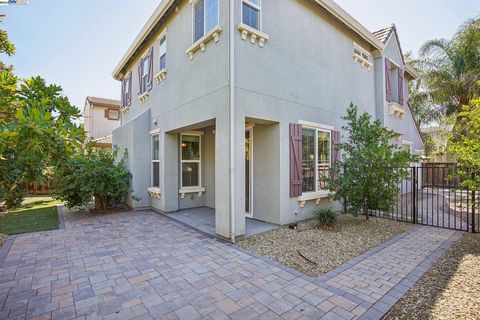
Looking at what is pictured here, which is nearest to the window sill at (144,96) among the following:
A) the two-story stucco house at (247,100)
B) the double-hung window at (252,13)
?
the two-story stucco house at (247,100)

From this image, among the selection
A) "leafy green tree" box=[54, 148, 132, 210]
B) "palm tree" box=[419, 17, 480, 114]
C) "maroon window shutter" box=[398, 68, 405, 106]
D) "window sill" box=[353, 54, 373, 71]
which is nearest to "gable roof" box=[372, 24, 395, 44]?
"window sill" box=[353, 54, 373, 71]

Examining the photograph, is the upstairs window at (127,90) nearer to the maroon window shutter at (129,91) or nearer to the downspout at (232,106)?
the maroon window shutter at (129,91)

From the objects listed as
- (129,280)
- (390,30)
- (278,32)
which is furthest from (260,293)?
(390,30)

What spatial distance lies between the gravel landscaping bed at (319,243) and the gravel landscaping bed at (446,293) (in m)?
1.24

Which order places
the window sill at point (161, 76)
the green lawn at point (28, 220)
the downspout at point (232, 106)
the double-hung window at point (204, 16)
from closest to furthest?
the downspout at point (232, 106), the double-hung window at point (204, 16), the green lawn at point (28, 220), the window sill at point (161, 76)

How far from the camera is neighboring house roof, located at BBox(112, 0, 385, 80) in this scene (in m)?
8.02

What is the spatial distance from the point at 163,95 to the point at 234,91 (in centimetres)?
445

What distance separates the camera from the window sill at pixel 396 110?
11.5 meters

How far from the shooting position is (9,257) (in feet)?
16.2

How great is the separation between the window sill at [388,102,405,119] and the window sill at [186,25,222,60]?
9.69 metres

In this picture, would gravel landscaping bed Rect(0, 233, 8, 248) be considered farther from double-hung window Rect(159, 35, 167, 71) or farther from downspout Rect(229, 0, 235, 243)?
double-hung window Rect(159, 35, 167, 71)

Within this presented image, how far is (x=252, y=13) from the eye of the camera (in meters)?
6.24

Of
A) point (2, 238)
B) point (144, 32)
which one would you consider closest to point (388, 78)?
point (144, 32)

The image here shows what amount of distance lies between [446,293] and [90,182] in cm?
1014
